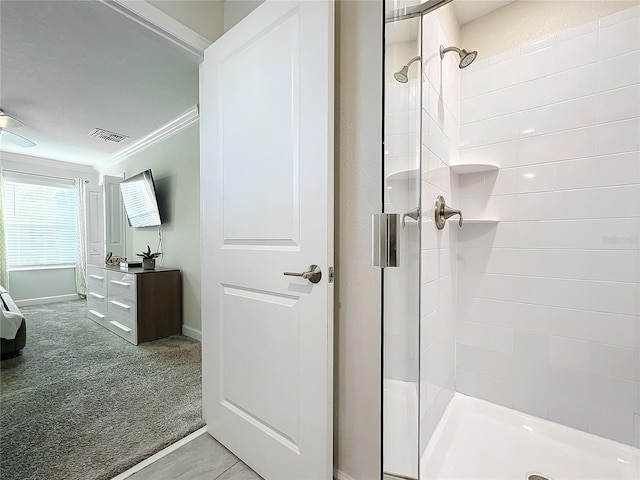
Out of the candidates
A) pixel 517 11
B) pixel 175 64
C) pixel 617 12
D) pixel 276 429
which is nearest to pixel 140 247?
pixel 175 64

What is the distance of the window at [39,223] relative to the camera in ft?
15.0

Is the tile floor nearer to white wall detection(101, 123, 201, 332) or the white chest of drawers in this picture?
white wall detection(101, 123, 201, 332)

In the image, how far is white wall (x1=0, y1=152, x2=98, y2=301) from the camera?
458 centimetres

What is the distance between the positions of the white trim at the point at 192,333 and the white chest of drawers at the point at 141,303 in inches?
2.8

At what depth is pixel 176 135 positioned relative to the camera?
136 inches

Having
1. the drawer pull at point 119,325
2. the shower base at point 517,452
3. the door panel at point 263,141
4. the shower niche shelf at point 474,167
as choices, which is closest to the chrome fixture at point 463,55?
the shower niche shelf at point 474,167


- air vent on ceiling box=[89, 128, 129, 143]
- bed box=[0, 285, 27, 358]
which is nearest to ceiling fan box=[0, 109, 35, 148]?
air vent on ceiling box=[89, 128, 129, 143]

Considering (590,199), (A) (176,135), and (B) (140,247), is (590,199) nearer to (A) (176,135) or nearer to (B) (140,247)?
(A) (176,135)

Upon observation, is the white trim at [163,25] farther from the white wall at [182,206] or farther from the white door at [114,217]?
the white door at [114,217]

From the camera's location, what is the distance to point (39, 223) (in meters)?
4.89

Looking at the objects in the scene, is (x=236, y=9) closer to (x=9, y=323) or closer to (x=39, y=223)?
(x=9, y=323)

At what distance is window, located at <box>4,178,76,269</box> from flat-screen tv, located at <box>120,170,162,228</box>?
1.96 m

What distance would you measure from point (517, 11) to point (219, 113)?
1699 millimetres

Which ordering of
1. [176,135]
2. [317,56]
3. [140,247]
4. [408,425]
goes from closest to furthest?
1. [408,425]
2. [317,56]
3. [176,135]
4. [140,247]
